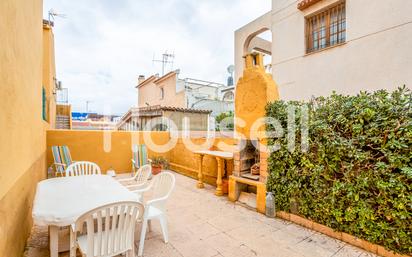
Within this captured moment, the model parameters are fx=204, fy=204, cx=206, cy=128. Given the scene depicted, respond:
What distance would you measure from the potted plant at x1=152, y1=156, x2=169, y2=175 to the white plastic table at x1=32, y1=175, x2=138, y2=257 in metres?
4.33

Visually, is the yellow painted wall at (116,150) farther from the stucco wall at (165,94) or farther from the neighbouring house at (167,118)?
the stucco wall at (165,94)

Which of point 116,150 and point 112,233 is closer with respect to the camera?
point 112,233

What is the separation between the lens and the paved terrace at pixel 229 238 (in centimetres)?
304

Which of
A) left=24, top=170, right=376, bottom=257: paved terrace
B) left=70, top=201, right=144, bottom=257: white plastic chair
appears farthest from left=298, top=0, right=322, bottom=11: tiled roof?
left=70, top=201, right=144, bottom=257: white plastic chair

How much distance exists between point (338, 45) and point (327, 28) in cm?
91

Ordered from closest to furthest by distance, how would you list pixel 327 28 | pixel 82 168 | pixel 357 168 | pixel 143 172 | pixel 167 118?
Result: pixel 357 168 < pixel 143 172 < pixel 82 168 < pixel 327 28 < pixel 167 118

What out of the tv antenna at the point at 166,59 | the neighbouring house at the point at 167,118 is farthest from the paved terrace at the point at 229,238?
the tv antenna at the point at 166,59

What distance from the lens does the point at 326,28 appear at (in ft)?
21.8

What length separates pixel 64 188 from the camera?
10.5 ft

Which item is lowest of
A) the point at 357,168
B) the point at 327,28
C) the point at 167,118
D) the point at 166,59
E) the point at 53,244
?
the point at 53,244

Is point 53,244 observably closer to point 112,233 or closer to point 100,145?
point 112,233

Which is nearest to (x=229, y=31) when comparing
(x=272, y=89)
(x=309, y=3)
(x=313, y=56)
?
(x=309, y=3)

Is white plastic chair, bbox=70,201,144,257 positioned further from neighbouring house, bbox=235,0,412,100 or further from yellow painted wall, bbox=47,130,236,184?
neighbouring house, bbox=235,0,412,100

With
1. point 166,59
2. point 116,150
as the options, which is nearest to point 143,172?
point 116,150
